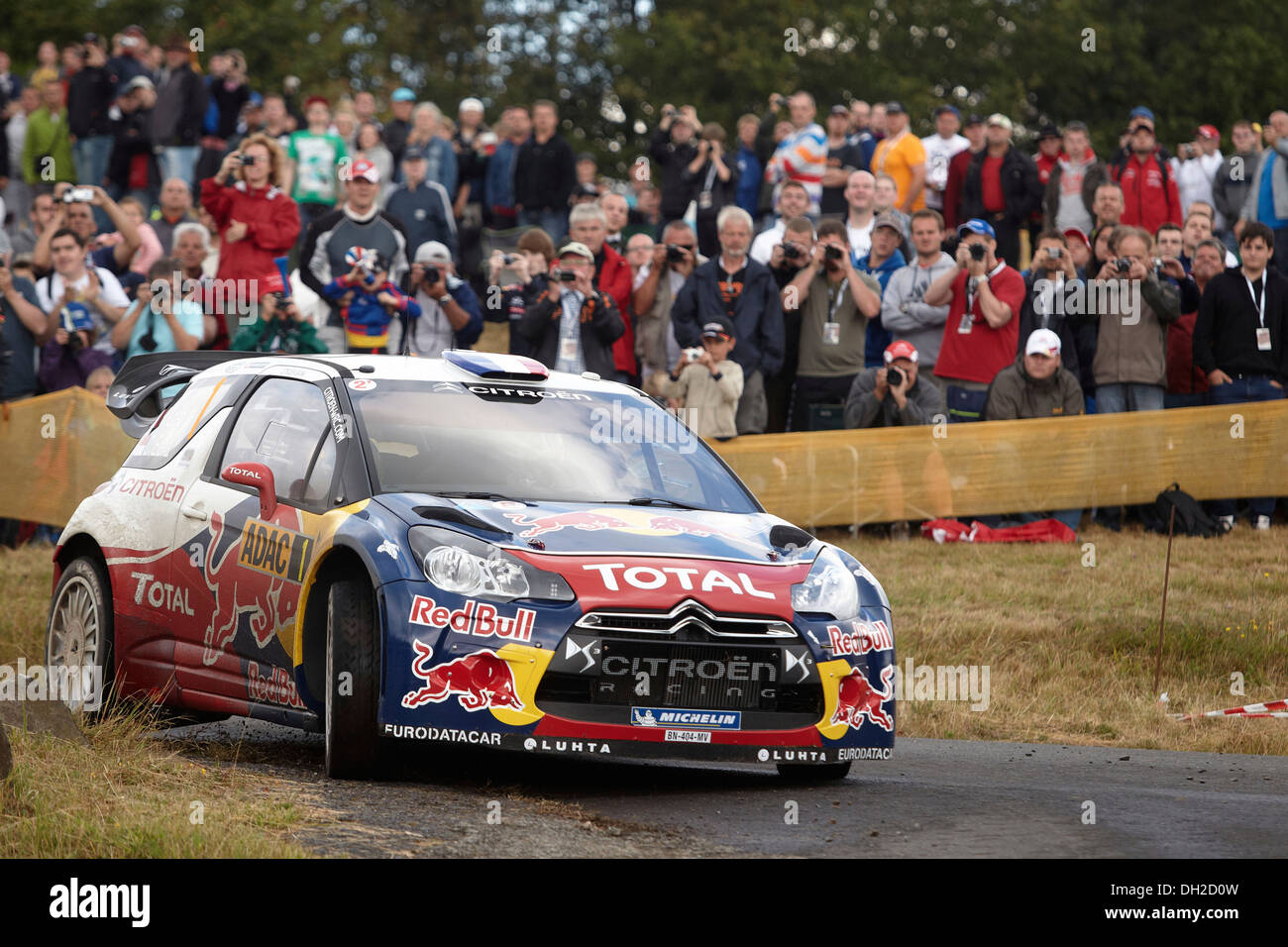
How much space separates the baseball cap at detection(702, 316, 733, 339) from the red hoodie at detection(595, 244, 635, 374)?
50.1 inches

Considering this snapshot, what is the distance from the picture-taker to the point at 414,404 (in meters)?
9.22

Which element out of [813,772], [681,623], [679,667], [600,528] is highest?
[600,528]

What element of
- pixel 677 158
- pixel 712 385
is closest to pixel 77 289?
pixel 712 385

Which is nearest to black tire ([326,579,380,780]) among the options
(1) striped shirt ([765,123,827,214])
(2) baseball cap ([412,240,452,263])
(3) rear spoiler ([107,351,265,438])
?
(3) rear spoiler ([107,351,265,438])

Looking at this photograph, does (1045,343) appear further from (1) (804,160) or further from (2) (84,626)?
(2) (84,626)

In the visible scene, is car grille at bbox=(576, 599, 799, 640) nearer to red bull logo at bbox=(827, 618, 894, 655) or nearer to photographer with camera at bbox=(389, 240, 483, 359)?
red bull logo at bbox=(827, 618, 894, 655)

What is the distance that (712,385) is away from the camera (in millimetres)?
16766

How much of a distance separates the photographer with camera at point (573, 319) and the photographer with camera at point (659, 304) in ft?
3.71

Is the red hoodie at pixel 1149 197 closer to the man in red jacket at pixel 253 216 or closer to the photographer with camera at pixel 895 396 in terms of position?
the photographer with camera at pixel 895 396

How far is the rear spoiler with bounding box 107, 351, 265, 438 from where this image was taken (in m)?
11.5

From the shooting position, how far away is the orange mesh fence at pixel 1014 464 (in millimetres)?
16562

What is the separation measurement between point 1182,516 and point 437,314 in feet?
20.8

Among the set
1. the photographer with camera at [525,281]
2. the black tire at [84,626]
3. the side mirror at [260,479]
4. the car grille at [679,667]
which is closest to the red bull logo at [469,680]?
the car grille at [679,667]
